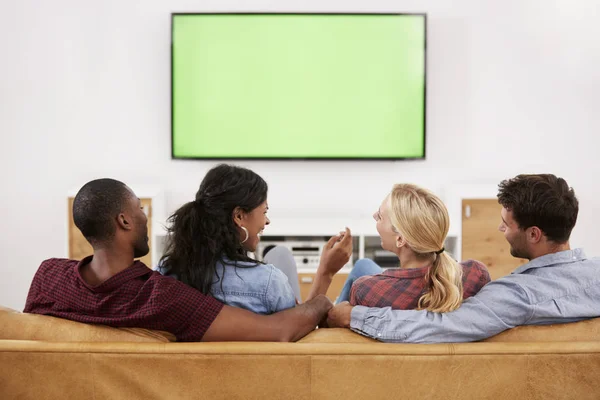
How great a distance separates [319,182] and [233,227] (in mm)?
Answer: 3183

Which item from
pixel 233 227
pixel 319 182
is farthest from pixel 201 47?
pixel 233 227

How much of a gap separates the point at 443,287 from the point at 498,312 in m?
0.16

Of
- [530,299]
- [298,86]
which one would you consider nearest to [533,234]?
[530,299]

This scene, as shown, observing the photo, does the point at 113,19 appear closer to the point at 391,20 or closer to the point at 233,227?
the point at 391,20

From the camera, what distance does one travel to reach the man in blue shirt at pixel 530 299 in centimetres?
148

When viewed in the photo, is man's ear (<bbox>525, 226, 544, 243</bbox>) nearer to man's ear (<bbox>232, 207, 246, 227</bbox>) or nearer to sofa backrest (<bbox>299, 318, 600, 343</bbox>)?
sofa backrest (<bbox>299, 318, 600, 343</bbox>)

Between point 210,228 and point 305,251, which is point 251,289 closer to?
point 210,228

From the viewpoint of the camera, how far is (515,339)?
1466 mm

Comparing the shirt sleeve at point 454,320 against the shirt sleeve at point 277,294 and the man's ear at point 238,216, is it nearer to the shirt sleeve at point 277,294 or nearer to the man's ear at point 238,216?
the shirt sleeve at point 277,294

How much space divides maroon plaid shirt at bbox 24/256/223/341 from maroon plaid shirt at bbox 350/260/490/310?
1.30ft

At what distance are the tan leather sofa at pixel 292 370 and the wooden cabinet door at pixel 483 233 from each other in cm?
315

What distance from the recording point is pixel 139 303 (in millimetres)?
1506

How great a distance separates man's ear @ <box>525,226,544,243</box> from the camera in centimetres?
171

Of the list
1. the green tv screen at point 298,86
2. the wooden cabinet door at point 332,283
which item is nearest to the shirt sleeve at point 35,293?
the wooden cabinet door at point 332,283
